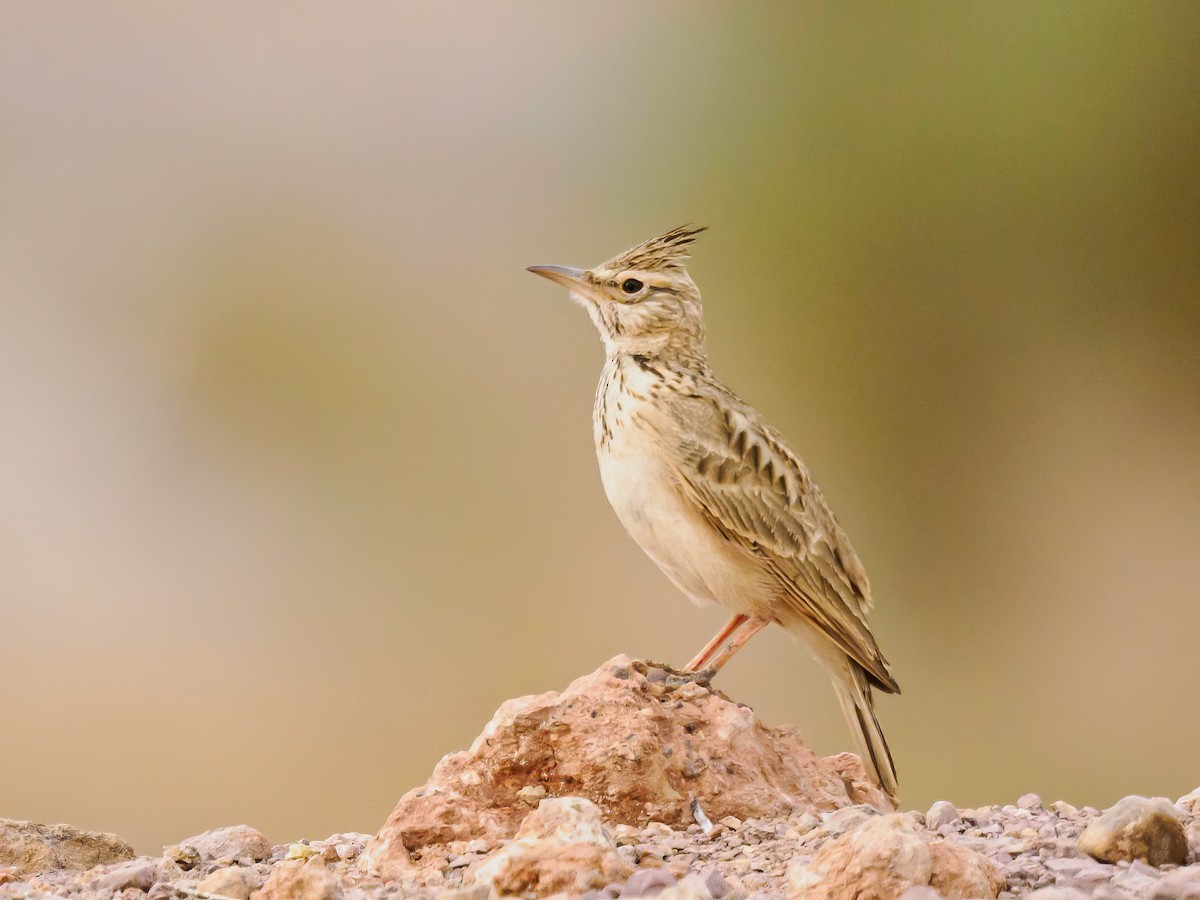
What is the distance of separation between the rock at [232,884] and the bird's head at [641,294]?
85.5 inches

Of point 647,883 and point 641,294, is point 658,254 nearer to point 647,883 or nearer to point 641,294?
point 641,294

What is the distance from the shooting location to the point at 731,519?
3988mm

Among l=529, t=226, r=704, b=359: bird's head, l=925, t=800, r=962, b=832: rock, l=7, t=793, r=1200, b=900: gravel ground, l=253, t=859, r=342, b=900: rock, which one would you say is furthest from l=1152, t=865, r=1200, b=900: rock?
l=529, t=226, r=704, b=359: bird's head

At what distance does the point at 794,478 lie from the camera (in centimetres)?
425

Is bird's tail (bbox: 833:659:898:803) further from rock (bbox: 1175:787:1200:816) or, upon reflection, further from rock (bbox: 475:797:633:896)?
rock (bbox: 475:797:633:896)

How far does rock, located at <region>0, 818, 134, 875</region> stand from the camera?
10.5 ft

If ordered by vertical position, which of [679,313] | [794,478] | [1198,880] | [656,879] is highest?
[679,313]

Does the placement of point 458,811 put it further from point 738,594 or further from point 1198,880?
point 1198,880

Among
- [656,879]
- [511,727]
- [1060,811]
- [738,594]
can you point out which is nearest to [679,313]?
[738,594]

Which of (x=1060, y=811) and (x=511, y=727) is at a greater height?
(x=511, y=727)

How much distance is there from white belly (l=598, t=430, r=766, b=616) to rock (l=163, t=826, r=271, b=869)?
1.45m

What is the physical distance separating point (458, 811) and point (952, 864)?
4.03 ft

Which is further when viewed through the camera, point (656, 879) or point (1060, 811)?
point (1060, 811)

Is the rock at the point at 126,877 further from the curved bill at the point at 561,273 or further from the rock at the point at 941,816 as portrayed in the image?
the curved bill at the point at 561,273
